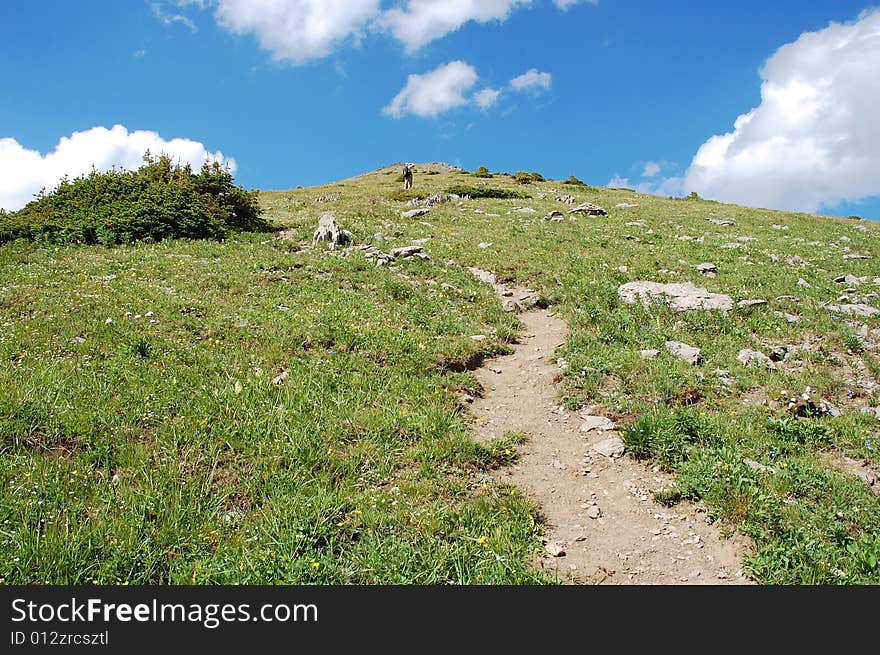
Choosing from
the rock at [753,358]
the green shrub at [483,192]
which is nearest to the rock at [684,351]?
the rock at [753,358]

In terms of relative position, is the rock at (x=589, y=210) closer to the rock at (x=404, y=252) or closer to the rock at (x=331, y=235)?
the rock at (x=404, y=252)

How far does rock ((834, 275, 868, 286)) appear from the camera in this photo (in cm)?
1684

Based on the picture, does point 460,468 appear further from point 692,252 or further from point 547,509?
point 692,252

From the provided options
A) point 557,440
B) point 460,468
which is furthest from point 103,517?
point 557,440

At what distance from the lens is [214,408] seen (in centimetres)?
809

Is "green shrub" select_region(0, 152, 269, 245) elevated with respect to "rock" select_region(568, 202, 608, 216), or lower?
lower

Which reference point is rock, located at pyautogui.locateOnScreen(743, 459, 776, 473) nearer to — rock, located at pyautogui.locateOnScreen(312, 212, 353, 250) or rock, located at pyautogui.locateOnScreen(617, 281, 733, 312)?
rock, located at pyautogui.locateOnScreen(617, 281, 733, 312)

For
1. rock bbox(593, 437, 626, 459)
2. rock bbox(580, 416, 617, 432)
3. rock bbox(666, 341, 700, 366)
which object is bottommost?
rock bbox(593, 437, 626, 459)

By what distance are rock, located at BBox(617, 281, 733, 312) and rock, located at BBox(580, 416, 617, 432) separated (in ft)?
20.9

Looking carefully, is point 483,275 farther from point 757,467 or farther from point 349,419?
point 757,467

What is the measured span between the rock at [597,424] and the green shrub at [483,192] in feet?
122

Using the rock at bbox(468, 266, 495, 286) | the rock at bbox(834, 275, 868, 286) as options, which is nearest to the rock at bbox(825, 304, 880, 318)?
the rock at bbox(834, 275, 868, 286)

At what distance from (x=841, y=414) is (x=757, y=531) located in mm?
4475

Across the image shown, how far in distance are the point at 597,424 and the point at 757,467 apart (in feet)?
8.06
